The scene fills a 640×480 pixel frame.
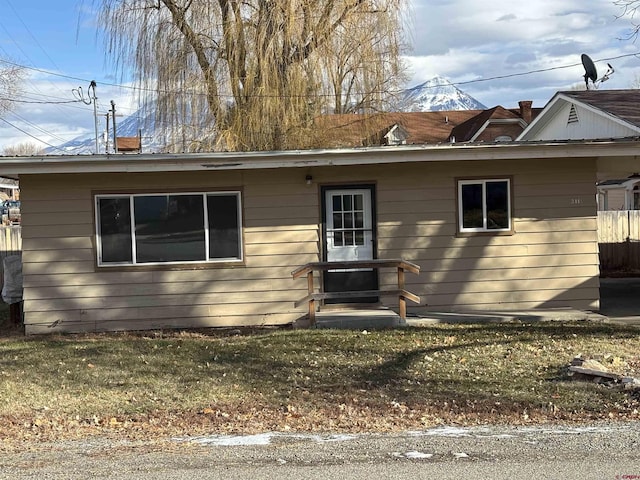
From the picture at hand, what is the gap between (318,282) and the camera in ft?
37.4

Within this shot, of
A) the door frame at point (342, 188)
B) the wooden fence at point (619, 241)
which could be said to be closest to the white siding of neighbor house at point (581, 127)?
the wooden fence at point (619, 241)

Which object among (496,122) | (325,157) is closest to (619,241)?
(496,122)

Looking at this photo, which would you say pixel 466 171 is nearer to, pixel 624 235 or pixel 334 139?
pixel 334 139

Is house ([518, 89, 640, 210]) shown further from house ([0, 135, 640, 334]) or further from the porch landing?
the porch landing

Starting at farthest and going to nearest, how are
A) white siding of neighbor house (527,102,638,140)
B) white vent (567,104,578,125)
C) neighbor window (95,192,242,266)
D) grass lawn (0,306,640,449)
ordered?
1. white vent (567,104,578,125)
2. white siding of neighbor house (527,102,638,140)
3. neighbor window (95,192,242,266)
4. grass lawn (0,306,640,449)

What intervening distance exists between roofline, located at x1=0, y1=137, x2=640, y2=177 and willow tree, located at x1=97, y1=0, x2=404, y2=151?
18.9 ft

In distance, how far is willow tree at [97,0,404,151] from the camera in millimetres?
16359

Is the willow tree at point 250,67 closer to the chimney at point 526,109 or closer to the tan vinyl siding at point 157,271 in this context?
the tan vinyl siding at point 157,271

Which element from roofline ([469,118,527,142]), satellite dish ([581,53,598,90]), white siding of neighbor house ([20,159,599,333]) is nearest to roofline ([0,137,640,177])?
white siding of neighbor house ([20,159,599,333])

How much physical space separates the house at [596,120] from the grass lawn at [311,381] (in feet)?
15.0

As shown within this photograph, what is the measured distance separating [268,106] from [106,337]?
7736 millimetres

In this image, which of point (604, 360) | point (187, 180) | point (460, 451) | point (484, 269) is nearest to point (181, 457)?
point (460, 451)

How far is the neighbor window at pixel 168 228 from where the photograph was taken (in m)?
11.1

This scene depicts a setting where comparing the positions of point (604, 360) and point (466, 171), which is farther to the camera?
point (466, 171)
